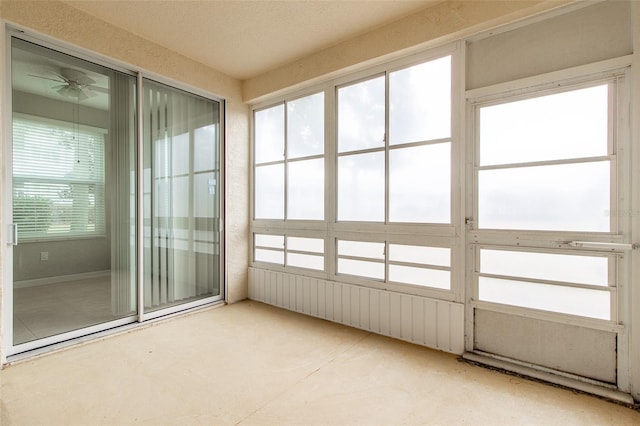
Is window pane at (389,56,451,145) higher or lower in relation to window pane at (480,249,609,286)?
higher

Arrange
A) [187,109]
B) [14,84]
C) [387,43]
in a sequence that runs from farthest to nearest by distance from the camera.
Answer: [187,109], [387,43], [14,84]

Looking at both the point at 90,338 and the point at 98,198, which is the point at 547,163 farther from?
the point at 90,338

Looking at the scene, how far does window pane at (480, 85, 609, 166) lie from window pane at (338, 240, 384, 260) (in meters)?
1.25

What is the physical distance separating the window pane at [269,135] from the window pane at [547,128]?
239 cm

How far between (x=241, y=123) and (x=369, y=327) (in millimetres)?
3102

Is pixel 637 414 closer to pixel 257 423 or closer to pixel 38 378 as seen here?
pixel 257 423

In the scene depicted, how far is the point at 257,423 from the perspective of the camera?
1.71m

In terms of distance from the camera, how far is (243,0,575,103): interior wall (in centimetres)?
227

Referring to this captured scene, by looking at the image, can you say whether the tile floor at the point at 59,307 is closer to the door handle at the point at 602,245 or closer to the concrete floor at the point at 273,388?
the concrete floor at the point at 273,388

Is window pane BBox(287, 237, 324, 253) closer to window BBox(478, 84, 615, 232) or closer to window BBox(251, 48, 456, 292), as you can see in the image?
window BBox(251, 48, 456, 292)

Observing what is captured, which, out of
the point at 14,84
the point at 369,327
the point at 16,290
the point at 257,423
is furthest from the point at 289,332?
the point at 14,84

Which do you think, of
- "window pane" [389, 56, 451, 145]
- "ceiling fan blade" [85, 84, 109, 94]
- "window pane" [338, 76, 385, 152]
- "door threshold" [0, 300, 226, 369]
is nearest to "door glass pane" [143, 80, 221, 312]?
"door threshold" [0, 300, 226, 369]

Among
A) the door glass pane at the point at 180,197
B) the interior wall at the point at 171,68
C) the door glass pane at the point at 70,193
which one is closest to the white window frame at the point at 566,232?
the interior wall at the point at 171,68

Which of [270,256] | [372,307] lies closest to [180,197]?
[270,256]
